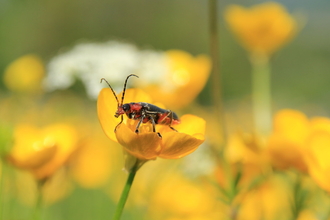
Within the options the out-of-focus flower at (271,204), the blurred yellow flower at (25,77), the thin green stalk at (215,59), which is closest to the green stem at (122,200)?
the thin green stalk at (215,59)

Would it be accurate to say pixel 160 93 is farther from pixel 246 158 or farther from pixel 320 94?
pixel 320 94

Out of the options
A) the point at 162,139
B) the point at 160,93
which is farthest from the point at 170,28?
the point at 162,139

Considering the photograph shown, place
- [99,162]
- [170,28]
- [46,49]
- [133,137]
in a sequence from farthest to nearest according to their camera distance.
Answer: [170,28], [46,49], [99,162], [133,137]

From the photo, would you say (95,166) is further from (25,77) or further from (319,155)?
(319,155)

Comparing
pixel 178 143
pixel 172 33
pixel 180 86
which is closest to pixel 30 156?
pixel 178 143

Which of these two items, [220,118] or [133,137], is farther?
[220,118]

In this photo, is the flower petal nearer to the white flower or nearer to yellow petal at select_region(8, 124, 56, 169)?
yellow petal at select_region(8, 124, 56, 169)

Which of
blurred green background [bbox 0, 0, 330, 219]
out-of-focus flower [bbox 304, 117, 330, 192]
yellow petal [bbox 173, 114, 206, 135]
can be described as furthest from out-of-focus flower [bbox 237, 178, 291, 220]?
blurred green background [bbox 0, 0, 330, 219]
